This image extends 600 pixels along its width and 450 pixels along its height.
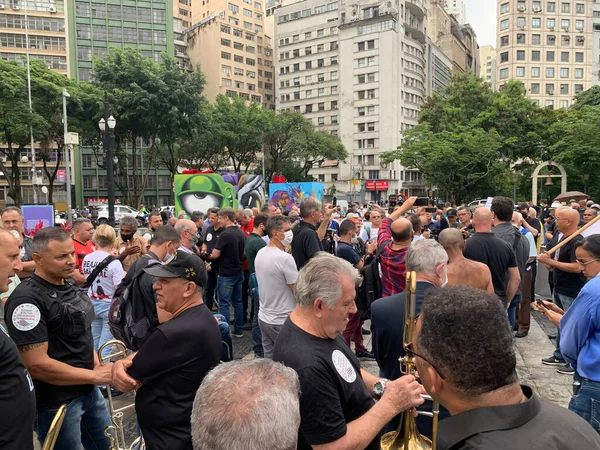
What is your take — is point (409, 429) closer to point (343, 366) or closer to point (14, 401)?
point (343, 366)

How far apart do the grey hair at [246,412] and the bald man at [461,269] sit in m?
2.93

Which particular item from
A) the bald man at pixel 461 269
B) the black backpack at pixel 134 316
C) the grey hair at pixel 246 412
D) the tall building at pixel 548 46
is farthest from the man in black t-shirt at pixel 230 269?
the tall building at pixel 548 46

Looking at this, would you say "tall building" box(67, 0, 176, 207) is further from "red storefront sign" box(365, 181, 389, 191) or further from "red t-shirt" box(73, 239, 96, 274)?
"red t-shirt" box(73, 239, 96, 274)

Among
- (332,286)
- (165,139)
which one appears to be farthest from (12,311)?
(165,139)

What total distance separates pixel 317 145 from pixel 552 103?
165 feet

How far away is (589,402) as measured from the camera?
9.20ft

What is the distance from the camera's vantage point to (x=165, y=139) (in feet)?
98.6

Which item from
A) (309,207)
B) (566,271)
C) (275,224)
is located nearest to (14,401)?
(275,224)

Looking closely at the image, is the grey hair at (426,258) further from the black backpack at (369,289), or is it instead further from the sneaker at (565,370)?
the sneaker at (565,370)

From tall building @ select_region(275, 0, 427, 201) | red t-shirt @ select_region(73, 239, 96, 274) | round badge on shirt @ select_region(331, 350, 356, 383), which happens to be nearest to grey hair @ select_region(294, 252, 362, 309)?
round badge on shirt @ select_region(331, 350, 356, 383)

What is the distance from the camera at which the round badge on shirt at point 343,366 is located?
2035 mm

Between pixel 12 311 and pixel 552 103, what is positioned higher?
pixel 552 103

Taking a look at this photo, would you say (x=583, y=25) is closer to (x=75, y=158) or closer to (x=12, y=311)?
(x=75, y=158)

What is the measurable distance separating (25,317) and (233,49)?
78953mm
